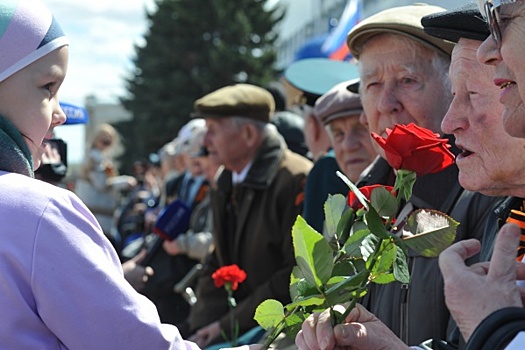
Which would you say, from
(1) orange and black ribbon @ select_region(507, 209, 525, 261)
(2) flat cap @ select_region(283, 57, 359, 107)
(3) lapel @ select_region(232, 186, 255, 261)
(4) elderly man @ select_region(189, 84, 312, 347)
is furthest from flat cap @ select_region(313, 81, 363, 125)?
(1) orange and black ribbon @ select_region(507, 209, 525, 261)

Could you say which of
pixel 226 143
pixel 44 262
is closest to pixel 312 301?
pixel 44 262

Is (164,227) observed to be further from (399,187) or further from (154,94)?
(154,94)

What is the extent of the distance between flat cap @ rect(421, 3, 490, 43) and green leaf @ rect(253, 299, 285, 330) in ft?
2.83

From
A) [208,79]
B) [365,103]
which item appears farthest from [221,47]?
[365,103]

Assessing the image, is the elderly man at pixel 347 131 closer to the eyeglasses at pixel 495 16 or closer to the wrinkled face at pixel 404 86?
the wrinkled face at pixel 404 86

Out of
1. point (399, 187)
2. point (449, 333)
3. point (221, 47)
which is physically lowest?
point (221, 47)

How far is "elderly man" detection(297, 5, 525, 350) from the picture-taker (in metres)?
2.10

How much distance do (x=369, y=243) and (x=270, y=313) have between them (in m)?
0.29

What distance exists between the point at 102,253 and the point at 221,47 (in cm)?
3238

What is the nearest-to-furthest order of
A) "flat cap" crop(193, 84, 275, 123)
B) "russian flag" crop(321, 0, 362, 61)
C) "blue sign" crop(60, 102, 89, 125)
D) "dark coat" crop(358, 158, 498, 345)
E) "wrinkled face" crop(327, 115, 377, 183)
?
"dark coat" crop(358, 158, 498, 345), "wrinkled face" crop(327, 115, 377, 183), "blue sign" crop(60, 102, 89, 125), "flat cap" crop(193, 84, 275, 123), "russian flag" crop(321, 0, 362, 61)

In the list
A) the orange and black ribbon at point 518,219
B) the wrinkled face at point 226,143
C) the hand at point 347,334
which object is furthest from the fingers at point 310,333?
the wrinkled face at point 226,143

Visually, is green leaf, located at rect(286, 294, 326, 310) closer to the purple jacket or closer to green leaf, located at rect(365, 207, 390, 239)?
green leaf, located at rect(365, 207, 390, 239)

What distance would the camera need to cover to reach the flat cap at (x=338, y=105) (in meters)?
4.04

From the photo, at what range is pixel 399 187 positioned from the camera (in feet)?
6.31
